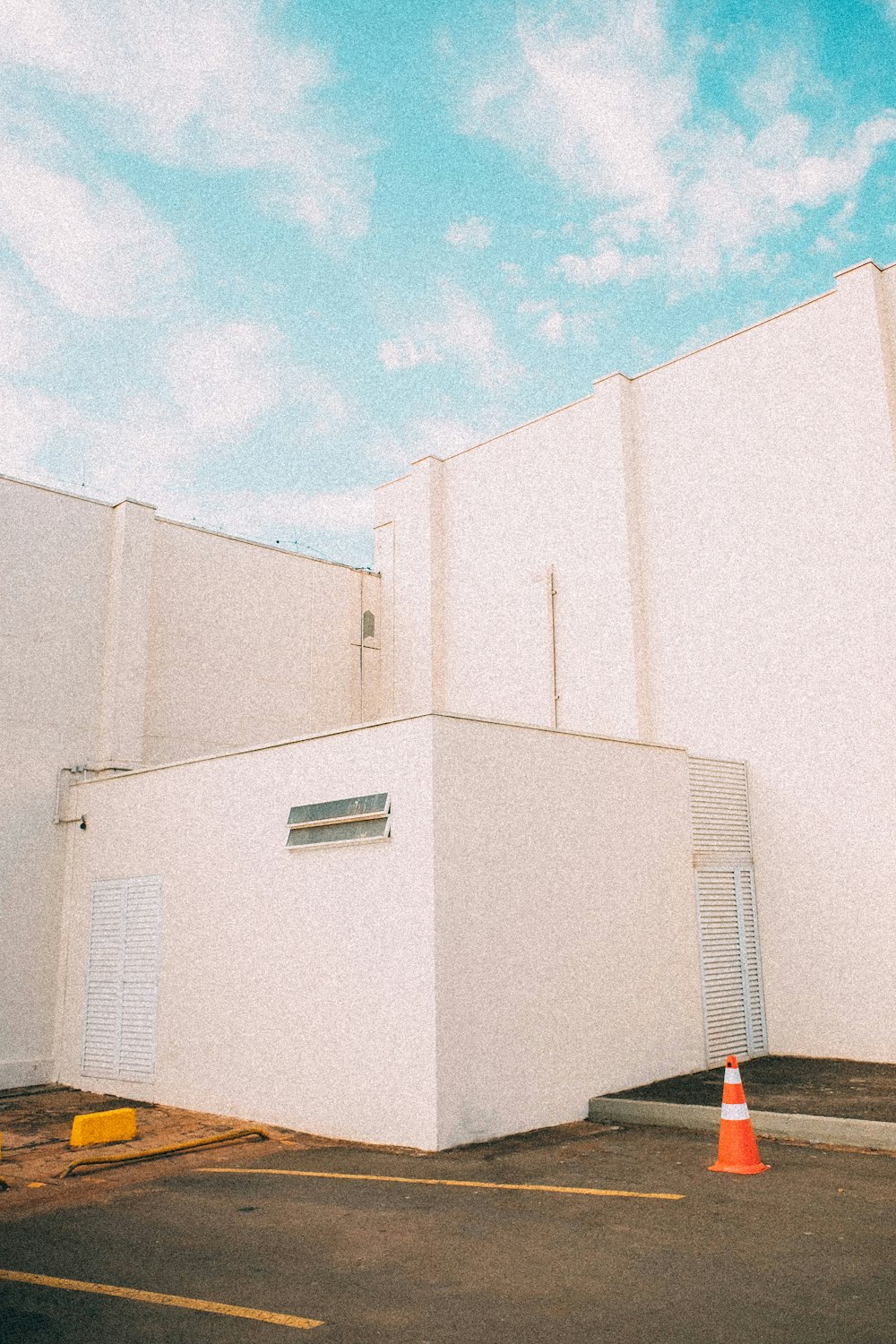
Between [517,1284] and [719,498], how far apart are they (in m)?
11.2

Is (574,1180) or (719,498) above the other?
(719,498)

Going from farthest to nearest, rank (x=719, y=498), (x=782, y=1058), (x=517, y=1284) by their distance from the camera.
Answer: (x=719, y=498) < (x=782, y=1058) < (x=517, y=1284)

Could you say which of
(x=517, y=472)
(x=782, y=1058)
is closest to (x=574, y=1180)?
(x=782, y=1058)

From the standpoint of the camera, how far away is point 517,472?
16.4m

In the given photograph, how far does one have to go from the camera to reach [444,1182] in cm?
700

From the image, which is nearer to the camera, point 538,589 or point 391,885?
point 391,885

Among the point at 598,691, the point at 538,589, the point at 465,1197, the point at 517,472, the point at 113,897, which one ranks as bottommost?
the point at 465,1197

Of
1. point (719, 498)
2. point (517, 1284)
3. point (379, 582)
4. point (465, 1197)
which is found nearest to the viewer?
point (517, 1284)

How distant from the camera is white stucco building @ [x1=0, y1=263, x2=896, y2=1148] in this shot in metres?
9.02

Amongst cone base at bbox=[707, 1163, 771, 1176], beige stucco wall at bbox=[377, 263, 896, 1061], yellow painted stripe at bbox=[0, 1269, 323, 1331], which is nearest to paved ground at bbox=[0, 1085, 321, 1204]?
yellow painted stripe at bbox=[0, 1269, 323, 1331]

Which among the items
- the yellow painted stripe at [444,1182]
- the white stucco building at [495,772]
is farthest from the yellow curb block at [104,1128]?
the yellow painted stripe at [444,1182]

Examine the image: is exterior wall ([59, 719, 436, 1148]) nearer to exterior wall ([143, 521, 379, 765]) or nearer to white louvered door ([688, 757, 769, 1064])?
exterior wall ([143, 521, 379, 765])

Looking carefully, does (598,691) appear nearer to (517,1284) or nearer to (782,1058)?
(782,1058)

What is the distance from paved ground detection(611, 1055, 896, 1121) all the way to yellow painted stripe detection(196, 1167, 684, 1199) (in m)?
2.54
